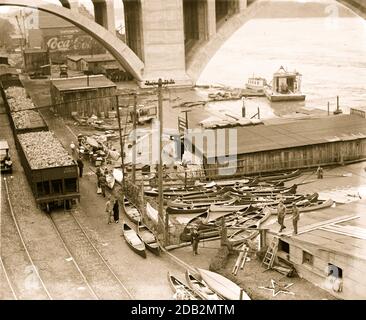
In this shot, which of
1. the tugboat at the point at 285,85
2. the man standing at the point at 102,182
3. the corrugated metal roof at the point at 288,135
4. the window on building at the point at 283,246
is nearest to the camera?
the window on building at the point at 283,246

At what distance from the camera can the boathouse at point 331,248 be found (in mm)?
17328

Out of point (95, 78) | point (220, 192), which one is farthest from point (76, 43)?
point (220, 192)

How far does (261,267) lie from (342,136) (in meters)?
15.5

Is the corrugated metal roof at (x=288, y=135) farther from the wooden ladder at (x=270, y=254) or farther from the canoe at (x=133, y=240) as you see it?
the wooden ladder at (x=270, y=254)

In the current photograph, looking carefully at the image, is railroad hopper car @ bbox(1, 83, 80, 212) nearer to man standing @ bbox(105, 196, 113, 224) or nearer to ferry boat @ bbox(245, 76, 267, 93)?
man standing @ bbox(105, 196, 113, 224)

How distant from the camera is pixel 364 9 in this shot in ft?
206

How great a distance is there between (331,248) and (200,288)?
397 centimetres

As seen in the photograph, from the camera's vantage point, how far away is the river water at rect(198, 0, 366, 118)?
56125 mm

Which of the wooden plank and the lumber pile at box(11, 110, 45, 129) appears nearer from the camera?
the wooden plank

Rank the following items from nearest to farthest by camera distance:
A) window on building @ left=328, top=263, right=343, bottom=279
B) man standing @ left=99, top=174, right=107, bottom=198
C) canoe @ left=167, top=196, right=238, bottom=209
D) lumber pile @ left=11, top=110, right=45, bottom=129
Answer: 1. window on building @ left=328, top=263, right=343, bottom=279
2. canoe @ left=167, top=196, right=238, bottom=209
3. man standing @ left=99, top=174, right=107, bottom=198
4. lumber pile @ left=11, top=110, right=45, bottom=129

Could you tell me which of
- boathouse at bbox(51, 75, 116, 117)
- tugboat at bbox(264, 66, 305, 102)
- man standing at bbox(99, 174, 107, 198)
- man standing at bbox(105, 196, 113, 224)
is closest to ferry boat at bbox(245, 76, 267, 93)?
tugboat at bbox(264, 66, 305, 102)

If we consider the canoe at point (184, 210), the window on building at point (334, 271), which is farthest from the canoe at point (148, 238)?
the window on building at point (334, 271)

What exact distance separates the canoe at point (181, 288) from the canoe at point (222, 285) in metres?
0.60

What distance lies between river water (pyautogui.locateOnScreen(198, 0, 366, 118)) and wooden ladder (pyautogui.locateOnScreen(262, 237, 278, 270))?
29.1 m
